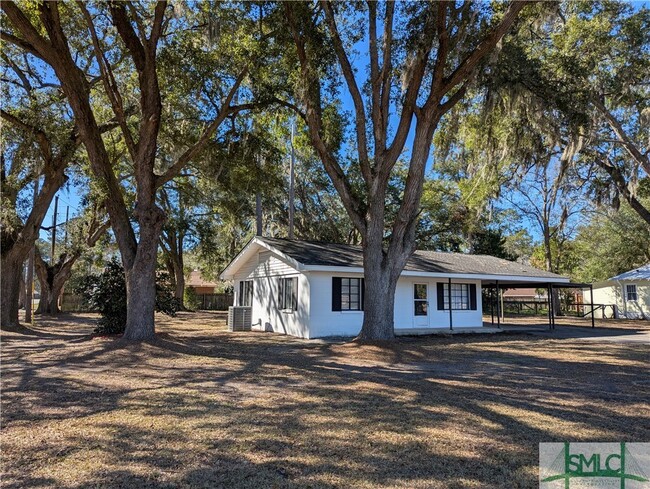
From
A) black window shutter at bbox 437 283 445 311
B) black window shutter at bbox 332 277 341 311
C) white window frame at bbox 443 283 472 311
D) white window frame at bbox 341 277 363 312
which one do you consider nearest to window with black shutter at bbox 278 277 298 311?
black window shutter at bbox 332 277 341 311

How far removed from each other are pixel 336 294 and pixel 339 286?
0.30 meters

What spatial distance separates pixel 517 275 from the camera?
18.8 m

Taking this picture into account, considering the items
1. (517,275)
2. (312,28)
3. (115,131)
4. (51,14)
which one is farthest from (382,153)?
(115,131)

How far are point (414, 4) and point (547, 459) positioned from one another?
34.4 feet

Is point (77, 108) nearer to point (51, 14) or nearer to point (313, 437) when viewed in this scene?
point (51, 14)

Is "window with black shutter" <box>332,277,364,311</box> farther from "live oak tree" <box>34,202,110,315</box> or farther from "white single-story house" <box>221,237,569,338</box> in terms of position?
"live oak tree" <box>34,202,110,315</box>

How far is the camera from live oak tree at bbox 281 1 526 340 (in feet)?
35.9

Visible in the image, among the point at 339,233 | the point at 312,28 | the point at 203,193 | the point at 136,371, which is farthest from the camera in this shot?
the point at 339,233

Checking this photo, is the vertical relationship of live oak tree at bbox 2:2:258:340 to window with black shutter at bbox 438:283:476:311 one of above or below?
above

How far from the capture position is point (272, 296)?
17469 mm

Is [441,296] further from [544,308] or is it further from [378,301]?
[544,308]

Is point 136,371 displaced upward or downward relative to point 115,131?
downward

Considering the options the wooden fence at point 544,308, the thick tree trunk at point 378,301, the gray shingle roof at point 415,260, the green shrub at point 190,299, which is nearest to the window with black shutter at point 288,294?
the gray shingle roof at point 415,260

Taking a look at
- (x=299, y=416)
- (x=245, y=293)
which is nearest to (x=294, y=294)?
(x=245, y=293)
